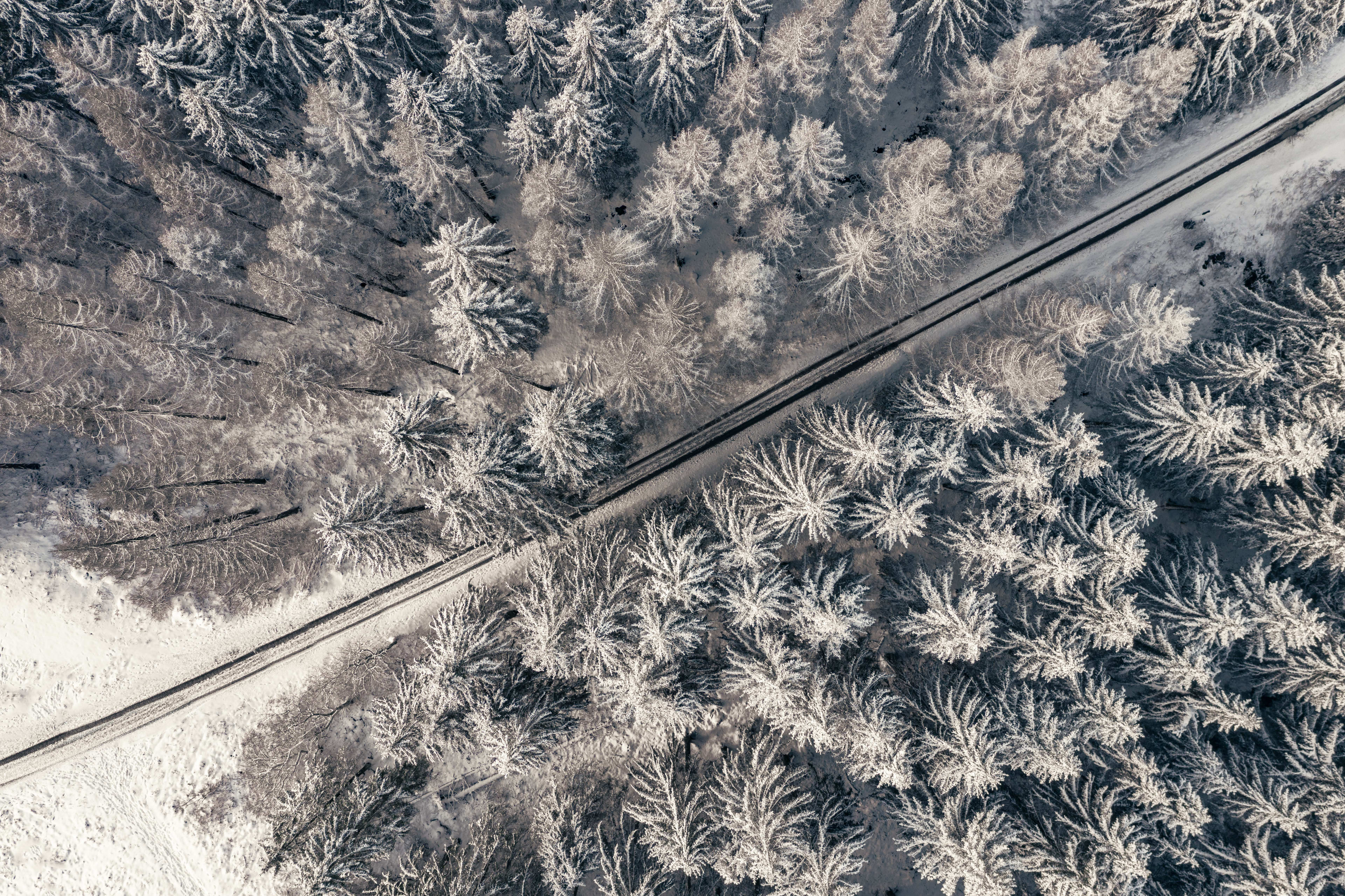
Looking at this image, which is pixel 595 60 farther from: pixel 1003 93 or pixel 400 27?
pixel 1003 93

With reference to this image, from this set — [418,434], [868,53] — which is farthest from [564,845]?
[868,53]

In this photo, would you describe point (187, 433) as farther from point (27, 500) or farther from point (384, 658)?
point (384, 658)

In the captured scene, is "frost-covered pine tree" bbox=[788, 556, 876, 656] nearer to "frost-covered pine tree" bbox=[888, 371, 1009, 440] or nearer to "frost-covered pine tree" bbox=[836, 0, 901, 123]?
"frost-covered pine tree" bbox=[888, 371, 1009, 440]

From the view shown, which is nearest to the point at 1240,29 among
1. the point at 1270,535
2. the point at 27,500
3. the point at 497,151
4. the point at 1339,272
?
the point at 1339,272

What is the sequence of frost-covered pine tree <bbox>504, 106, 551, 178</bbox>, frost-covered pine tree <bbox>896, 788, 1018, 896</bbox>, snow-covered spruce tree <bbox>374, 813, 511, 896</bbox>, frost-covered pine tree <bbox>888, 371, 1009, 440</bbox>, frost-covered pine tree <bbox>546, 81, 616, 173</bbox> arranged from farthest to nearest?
Result: snow-covered spruce tree <bbox>374, 813, 511, 896</bbox> → frost-covered pine tree <bbox>504, 106, 551, 178</bbox> → frost-covered pine tree <bbox>546, 81, 616, 173</bbox> → frost-covered pine tree <bbox>888, 371, 1009, 440</bbox> → frost-covered pine tree <bbox>896, 788, 1018, 896</bbox>

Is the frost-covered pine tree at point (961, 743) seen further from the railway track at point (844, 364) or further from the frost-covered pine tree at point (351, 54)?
the frost-covered pine tree at point (351, 54)

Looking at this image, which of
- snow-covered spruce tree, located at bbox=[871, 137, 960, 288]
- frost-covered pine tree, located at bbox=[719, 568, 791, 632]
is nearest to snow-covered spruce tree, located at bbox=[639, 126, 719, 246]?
snow-covered spruce tree, located at bbox=[871, 137, 960, 288]
